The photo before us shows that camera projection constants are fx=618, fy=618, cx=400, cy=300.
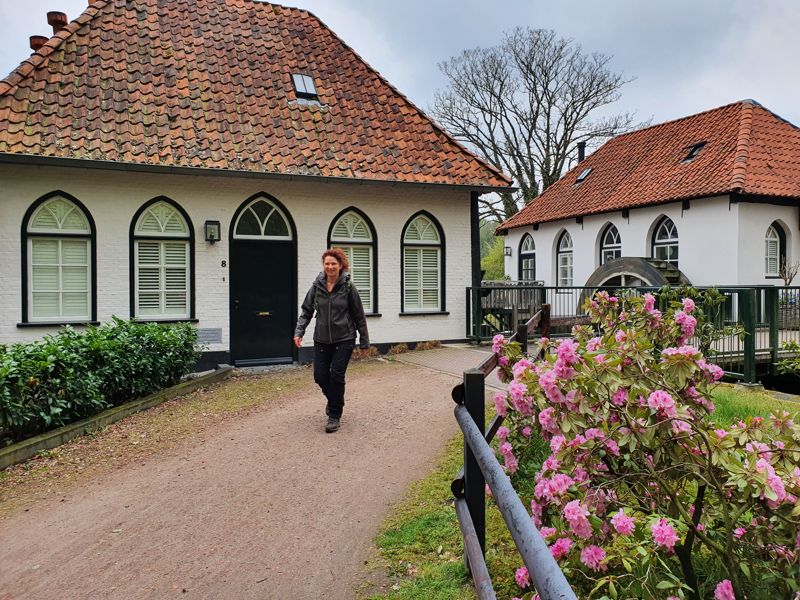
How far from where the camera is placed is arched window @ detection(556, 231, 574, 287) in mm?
26016

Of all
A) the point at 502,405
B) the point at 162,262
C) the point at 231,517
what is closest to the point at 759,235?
the point at 162,262

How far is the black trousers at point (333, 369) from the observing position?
6973 mm

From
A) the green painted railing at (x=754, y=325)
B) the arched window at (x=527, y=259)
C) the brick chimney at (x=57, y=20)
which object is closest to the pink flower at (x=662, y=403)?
the green painted railing at (x=754, y=325)

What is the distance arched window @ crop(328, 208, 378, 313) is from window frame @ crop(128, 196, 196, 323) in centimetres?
283

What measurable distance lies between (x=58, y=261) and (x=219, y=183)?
126 inches

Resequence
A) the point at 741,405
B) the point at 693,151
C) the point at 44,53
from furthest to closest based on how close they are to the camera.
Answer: the point at 693,151 < the point at 44,53 < the point at 741,405

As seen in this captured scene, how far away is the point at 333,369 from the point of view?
698 cm

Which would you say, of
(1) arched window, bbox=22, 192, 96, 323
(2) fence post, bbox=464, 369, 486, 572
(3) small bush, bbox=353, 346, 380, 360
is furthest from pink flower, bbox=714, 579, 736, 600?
(1) arched window, bbox=22, 192, 96, 323

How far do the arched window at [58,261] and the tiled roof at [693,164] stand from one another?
16.1 m

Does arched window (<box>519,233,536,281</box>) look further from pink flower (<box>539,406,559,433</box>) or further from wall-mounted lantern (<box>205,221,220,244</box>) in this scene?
pink flower (<box>539,406,559,433</box>)

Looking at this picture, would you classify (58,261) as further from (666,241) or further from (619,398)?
(666,241)

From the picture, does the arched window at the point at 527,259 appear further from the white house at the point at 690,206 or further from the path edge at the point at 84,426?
the path edge at the point at 84,426

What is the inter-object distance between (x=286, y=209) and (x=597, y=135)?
28570 millimetres

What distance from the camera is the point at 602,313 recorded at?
14.4 ft
